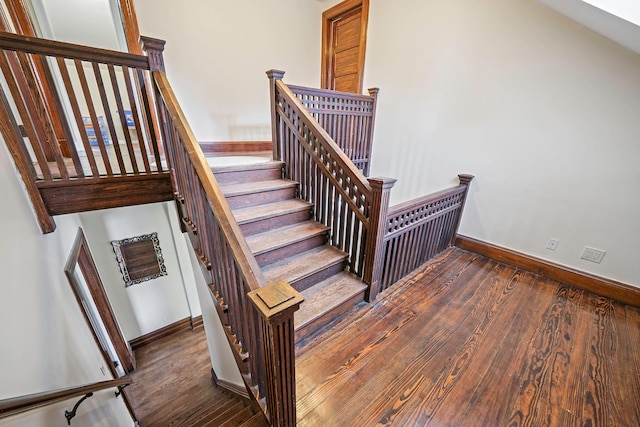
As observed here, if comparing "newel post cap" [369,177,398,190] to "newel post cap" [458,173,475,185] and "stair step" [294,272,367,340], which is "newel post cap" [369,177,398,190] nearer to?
"stair step" [294,272,367,340]

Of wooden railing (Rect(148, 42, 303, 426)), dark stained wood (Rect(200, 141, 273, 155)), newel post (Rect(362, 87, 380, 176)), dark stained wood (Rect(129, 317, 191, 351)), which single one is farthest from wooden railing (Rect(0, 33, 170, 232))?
newel post (Rect(362, 87, 380, 176))

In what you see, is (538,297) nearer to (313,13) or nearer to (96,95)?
(313,13)

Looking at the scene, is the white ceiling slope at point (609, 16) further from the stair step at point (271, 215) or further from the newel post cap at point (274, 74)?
the stair step at point (271, 215)

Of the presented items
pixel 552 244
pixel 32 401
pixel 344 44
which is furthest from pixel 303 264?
pixel 344 44

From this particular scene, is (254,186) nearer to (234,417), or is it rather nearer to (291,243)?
(291,243)

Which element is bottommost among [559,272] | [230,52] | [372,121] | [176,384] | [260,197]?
[176,384]

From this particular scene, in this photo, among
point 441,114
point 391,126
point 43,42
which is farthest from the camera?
point 391,126

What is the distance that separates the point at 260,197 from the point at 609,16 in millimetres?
2646

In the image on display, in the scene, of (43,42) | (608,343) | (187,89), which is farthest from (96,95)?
(608,343)

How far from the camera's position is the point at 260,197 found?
87.7 inches

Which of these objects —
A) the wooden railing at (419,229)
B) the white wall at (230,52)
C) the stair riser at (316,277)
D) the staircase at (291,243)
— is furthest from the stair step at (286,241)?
the white wall at (230,52)

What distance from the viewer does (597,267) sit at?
208 centimetres

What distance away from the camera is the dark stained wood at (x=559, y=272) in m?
1.98

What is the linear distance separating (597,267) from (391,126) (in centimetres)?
251
